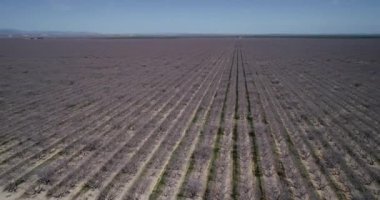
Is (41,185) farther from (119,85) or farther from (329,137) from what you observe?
(119,85)

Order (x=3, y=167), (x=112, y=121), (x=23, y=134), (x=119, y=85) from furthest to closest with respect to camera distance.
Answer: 1. (x=119, y=85)
2. (x=112, y=121)
3. (x=23, y=134)
4. (x=3, y=167)

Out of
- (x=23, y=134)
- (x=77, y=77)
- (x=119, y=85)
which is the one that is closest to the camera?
(x=23, y=134)

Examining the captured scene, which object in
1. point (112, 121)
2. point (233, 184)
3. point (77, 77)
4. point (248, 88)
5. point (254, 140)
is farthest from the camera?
point (77, 77)

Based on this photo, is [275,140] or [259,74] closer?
[275,140]

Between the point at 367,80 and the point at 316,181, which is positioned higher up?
the point at 316,181

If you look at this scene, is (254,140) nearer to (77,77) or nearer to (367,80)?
(367,80)

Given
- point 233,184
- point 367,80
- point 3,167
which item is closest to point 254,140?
point 233,184

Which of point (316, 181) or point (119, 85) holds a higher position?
point (316, 181)

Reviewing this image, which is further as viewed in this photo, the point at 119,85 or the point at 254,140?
the point at 119,85

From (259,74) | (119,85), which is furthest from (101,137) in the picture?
(259,74)
